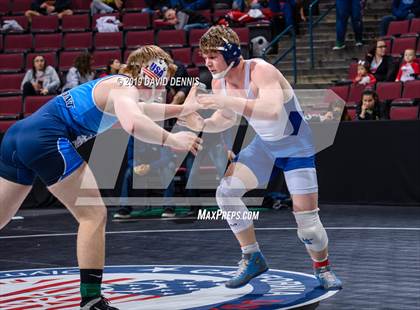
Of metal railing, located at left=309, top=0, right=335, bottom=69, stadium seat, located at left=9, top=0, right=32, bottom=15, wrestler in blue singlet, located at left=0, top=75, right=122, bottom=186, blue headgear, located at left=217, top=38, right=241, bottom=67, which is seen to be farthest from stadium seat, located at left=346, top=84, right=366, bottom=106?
stadium seat, located at left=9, top=0, right=32, bottom=15

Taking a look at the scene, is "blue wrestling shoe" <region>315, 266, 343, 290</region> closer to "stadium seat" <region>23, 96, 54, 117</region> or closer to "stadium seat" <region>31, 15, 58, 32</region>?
"stadium seat" <region>23, 96, 54, 117</region>

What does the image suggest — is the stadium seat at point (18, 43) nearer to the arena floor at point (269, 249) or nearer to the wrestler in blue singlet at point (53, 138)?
the arena floor at point (269, 249)

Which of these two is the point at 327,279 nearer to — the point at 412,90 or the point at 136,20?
the point at 412,90

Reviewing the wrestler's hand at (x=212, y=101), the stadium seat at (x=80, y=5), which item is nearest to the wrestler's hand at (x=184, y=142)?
the wrestler's hand at (x=212, y=101)

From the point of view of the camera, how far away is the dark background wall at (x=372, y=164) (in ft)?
30.5

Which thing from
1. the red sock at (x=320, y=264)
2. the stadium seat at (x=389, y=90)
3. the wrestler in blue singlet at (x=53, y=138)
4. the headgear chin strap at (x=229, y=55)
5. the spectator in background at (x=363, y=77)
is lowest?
the stadium seat at (x=389, y=90)

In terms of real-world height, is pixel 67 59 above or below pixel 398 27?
below

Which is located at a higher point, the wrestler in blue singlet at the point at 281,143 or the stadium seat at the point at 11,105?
the wrestler in blue singlet at the point at 281,143

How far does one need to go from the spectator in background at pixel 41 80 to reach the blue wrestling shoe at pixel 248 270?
24.0 feet

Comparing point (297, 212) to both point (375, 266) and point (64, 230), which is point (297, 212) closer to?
point (375, 266)

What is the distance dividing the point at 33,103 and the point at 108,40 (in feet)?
6.89

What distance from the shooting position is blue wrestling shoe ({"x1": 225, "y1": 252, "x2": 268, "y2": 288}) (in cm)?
511

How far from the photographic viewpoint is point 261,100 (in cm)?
477

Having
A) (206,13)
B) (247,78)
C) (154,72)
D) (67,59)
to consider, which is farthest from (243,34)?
(154,72)
